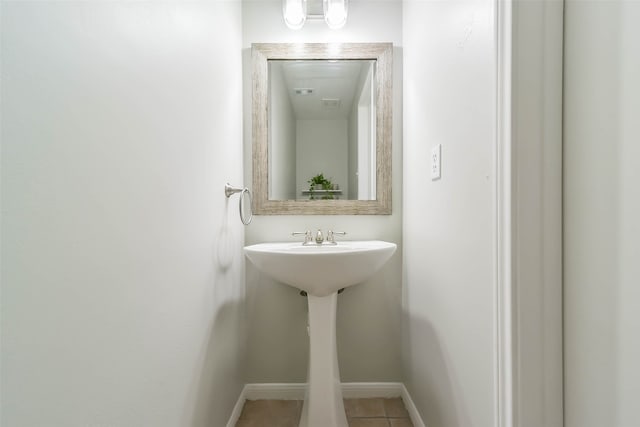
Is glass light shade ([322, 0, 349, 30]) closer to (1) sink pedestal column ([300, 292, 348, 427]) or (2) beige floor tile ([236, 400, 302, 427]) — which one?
(1) sink pedestal column ([300, 292, 348, 427])

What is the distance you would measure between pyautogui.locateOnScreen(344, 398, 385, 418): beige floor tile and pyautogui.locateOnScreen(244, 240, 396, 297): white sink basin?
2.19 feet

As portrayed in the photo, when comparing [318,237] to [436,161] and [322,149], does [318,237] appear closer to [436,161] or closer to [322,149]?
[322,149]

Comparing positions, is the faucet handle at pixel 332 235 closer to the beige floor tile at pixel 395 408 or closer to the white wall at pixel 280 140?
the white wall at pixel 280 140

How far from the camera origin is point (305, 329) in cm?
159

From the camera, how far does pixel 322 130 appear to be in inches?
63.8

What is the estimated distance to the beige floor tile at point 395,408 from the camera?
1.42 m

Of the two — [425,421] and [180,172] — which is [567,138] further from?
[425,421]

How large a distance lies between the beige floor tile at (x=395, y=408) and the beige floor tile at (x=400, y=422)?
0.02 meters

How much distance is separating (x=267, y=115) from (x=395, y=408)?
5.02ft

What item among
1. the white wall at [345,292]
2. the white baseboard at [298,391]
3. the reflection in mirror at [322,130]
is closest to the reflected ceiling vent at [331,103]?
the reflection in mirror at [322,130]

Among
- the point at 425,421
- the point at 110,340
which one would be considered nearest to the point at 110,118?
the point at 110,340

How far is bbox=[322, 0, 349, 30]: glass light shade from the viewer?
1496 mm

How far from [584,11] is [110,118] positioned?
3.01 ft

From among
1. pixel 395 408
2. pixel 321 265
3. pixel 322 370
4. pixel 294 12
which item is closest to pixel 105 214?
pixel 321 265
